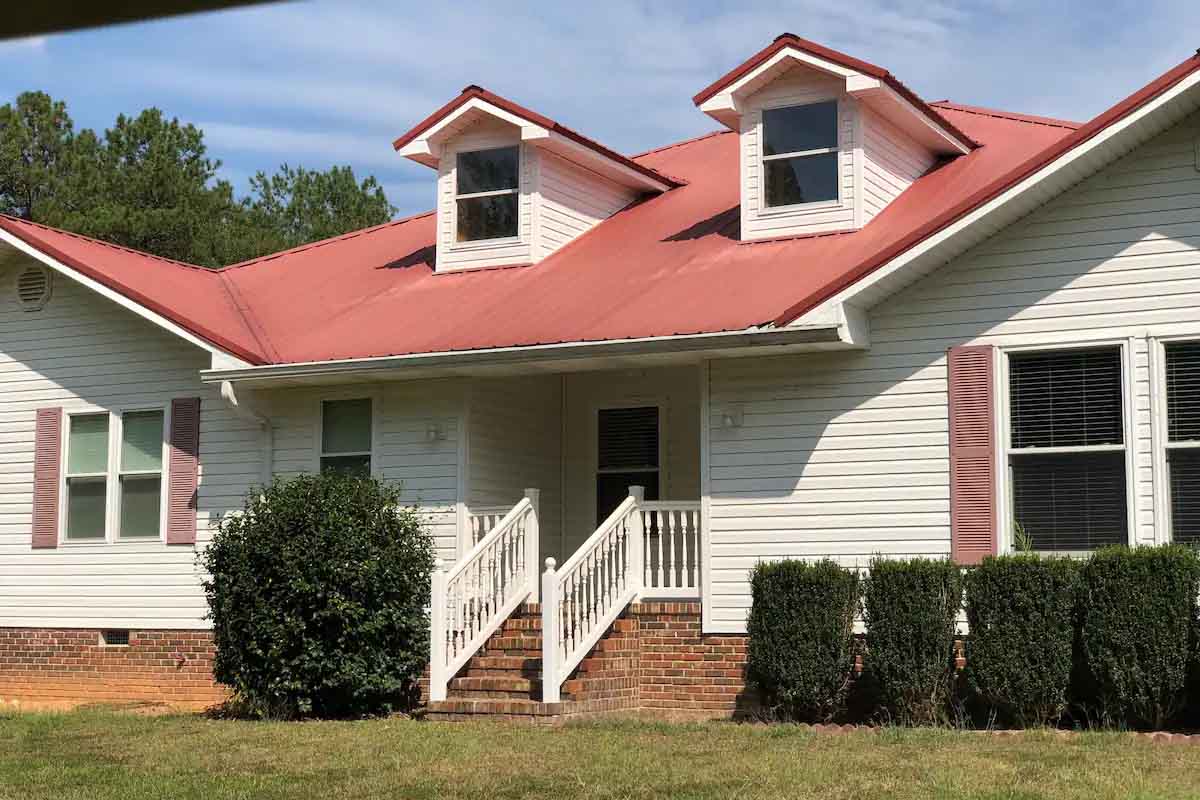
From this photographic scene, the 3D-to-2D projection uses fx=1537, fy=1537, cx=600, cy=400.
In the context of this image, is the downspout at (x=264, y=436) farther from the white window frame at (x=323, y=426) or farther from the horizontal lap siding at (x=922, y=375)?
the horizontal lap siding at (x=922, y=375)

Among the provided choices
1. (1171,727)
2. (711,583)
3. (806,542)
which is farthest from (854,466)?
(1171,727)

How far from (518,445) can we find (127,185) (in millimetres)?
22062

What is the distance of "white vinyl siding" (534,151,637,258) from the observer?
17141 millimetres

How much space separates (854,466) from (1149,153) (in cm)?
357

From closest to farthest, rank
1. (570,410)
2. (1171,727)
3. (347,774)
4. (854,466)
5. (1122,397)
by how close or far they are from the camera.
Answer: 1. (347,774)
2. (1171,727)
3. (1122,397)
4. (854,466)
5. (570,410)

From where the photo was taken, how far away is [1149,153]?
12594 millimetres

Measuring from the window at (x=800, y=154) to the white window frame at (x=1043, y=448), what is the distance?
3109 millimetres

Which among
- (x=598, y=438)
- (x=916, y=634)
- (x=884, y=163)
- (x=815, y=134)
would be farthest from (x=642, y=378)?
(x=916, y=634)

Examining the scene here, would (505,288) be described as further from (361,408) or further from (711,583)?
(711,583)

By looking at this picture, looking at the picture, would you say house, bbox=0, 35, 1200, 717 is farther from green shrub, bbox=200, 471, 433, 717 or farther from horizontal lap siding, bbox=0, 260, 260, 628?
green shrub, bbox=200, 471, 433, 717

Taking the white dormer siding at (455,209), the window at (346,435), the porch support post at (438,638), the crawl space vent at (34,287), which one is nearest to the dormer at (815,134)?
the white dormer siding at (455,209)

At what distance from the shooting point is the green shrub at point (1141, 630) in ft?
36.6

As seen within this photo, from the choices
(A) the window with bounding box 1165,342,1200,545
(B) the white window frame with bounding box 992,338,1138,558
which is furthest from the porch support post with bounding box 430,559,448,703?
(A) the window with bounding box 1165,342,1200,545

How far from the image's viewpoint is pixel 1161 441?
12281 millimetres
